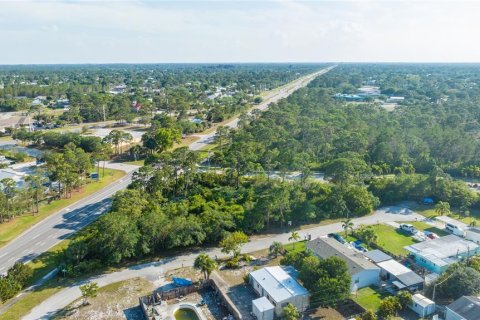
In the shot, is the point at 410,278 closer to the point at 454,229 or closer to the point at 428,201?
the point at 454,229

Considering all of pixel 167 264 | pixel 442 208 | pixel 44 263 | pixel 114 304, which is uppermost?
pixel 442 208

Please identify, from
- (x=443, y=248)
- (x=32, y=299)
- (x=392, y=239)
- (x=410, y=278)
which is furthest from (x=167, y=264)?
(x=443, y=248)

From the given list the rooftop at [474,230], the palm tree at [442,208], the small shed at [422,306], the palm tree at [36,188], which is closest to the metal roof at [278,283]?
the small shed at [422,306]

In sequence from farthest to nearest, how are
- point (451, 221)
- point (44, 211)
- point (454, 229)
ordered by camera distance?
point (44, 211) < point (451, 221) < point (454, 229)

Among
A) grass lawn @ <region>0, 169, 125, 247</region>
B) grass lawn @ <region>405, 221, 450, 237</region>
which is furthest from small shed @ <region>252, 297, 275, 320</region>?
grass lawn @ <region>0, 169, 125, 247</region>

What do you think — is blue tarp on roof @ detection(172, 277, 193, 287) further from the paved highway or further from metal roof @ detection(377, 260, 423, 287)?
metal roof @ detection(377, 260, 423, 287)

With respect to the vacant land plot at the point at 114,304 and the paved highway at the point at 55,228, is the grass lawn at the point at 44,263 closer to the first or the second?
the paved highway at the point at 55,228

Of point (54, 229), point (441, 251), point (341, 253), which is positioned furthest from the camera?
point (54, 229)

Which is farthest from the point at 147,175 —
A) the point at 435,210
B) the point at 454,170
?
the point at 454,170
